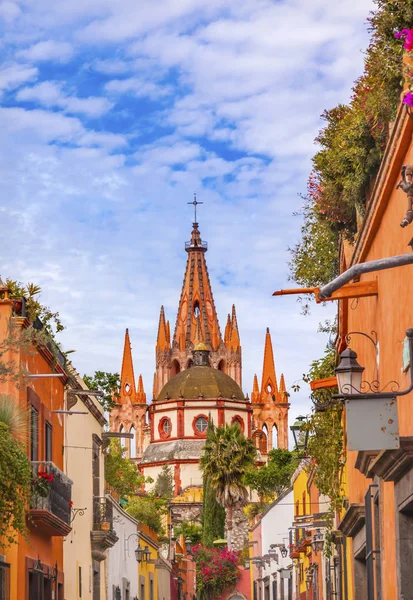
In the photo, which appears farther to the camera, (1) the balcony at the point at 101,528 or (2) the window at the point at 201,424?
(2) the window at the point at 201,424

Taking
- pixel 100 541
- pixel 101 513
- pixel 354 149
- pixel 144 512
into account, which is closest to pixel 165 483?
pixel 144 512

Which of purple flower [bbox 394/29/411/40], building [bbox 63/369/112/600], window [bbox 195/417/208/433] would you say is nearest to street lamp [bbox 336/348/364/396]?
purple flower [bbox 394/29/411/40]

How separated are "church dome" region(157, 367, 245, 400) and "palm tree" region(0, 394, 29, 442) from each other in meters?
83.7

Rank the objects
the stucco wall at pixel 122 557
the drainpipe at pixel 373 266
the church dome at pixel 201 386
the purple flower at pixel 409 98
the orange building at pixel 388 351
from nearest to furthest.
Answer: the drainpipe at pixel 373 266, the purple flower at pixel 409 98, the orange building at pixel 388 351, the stucco wall at pixel 122 557, the church dome at pixel 201 386

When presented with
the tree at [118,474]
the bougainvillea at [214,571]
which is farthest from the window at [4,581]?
the bougainvillea at [214,571]

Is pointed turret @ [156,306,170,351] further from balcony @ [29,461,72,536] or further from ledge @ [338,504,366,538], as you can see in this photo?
ledge @ [338,504,366,538]

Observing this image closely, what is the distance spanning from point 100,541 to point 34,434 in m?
8.82

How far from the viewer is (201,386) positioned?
10131 cm

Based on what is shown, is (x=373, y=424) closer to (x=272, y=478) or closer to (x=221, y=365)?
(x=272, y=478)

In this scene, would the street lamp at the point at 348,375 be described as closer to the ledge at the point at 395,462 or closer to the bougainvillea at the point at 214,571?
the ledge at the point at 395,462

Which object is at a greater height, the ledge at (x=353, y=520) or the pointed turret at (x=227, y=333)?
the pointed turret at (x=227, y=333)

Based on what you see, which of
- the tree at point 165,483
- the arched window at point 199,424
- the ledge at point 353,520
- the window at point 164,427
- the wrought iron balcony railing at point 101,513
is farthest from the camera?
the window at point 164,427

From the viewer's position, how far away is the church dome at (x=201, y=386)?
100 m

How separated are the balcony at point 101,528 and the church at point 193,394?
69826 millimetres
